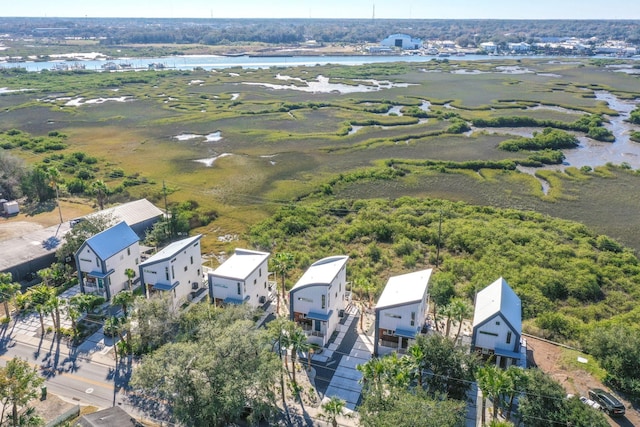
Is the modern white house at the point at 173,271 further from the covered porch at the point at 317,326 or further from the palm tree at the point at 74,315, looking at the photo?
the covered porch at the point at 317,326

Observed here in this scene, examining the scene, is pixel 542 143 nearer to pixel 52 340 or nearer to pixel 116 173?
pixel 116 173

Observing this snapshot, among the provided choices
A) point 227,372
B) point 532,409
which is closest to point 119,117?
point 227,372

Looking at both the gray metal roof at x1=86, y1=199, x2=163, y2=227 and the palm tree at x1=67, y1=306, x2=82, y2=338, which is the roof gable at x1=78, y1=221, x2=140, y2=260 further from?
the gray metal roof at x1=86, y1=199, x2=163, y2=227

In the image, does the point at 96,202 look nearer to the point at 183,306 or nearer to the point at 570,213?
the point at 183,306

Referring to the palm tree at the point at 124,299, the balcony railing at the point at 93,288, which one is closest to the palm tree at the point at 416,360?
the palm tree at the point at 124,299

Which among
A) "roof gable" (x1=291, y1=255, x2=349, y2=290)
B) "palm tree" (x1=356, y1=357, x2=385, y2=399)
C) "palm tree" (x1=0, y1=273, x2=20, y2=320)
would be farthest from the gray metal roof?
"palm tree" (x1=356, y1=357, x2=385, y2=399)

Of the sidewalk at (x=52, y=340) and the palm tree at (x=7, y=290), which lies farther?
the palm tree at (x=7, y=290)

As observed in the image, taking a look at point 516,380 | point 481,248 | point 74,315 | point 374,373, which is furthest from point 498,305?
point 74,315
